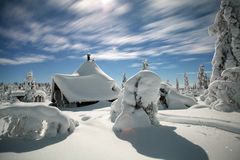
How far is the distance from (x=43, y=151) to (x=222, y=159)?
5.44m

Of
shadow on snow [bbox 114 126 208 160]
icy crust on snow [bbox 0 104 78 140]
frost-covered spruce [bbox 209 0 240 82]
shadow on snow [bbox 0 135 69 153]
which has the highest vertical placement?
frost-covered spruce [bbox 209 0 240 82]

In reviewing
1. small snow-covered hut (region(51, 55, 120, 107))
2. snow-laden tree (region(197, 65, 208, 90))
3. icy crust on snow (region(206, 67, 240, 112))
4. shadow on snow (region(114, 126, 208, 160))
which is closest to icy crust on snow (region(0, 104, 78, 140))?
shadow on snow (region(114, 126, 208, 160))

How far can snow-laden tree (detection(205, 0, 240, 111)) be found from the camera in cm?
1203

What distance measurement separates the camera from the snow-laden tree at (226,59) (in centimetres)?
1203

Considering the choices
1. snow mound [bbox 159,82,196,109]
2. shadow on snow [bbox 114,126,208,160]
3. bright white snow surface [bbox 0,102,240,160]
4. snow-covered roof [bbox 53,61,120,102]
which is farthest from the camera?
snow-covered roof [bbox 53,61,120,102]

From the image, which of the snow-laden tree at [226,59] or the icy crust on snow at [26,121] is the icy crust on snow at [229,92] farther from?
the icy crust on snow at [26,121]

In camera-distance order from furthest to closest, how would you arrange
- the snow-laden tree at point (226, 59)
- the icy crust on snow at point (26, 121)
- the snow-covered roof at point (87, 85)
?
the snow-covered roof at point (87, 85) < the snow-laden tree at point (226, 59) < the icy crust on snow at point (26, 121)

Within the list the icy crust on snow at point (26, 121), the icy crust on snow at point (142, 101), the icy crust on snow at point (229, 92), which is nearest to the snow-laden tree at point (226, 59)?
the icy crust on snow at point (229, 92)

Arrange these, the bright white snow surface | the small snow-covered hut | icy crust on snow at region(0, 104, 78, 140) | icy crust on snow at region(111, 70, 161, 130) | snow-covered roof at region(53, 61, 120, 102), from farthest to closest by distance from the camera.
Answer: snow-covered roof at region(53, 61, 120, 102)
the small snow-covered hut
icy crust on snow at region(111, 70, 161, 130)
icy crust on snow at region(0, 104, 78, 140)
the bright white snow surface

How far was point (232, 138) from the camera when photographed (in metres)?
6.48

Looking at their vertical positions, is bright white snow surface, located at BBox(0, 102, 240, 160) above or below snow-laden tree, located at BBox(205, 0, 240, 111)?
below

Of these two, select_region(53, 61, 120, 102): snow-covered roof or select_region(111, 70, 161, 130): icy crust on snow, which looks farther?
select_region(53, 61, 120, 102): snow-covered roof

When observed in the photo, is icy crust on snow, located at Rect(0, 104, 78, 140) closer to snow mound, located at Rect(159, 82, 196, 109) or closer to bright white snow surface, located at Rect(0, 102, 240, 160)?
bright white snow surface, located at Rect(0, 102, 240, 160)

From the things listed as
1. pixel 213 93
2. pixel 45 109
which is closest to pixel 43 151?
pixel 45 109
